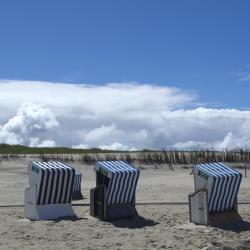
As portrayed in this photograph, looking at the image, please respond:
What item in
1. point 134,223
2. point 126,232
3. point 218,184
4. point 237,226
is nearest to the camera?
point 126,232

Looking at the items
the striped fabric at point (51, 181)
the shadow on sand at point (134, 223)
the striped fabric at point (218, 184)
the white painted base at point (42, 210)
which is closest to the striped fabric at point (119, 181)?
the shadow on sand at point (134, 223)

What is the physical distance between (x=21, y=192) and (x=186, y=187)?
20.6 ft

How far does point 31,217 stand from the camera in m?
13.9

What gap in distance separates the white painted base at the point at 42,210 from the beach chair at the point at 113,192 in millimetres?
635

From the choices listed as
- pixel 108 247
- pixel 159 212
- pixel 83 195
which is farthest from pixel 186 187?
pixel 108 247

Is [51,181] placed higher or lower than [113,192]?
higher

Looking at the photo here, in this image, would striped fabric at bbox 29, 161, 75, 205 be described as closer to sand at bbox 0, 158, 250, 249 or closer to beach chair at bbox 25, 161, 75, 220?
beach chair at bbox 25, 161, 75, 220

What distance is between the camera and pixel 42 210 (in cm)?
1385

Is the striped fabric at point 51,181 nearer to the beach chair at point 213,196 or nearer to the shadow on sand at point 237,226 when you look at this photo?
the beach chair at point 213,196

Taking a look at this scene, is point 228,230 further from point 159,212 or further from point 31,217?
point 31,217

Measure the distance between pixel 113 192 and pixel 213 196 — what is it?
2268 mm

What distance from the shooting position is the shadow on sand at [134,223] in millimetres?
13102

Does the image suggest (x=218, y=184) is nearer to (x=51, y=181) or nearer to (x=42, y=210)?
(x=51, y=181)

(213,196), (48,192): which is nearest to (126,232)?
(213,196)
